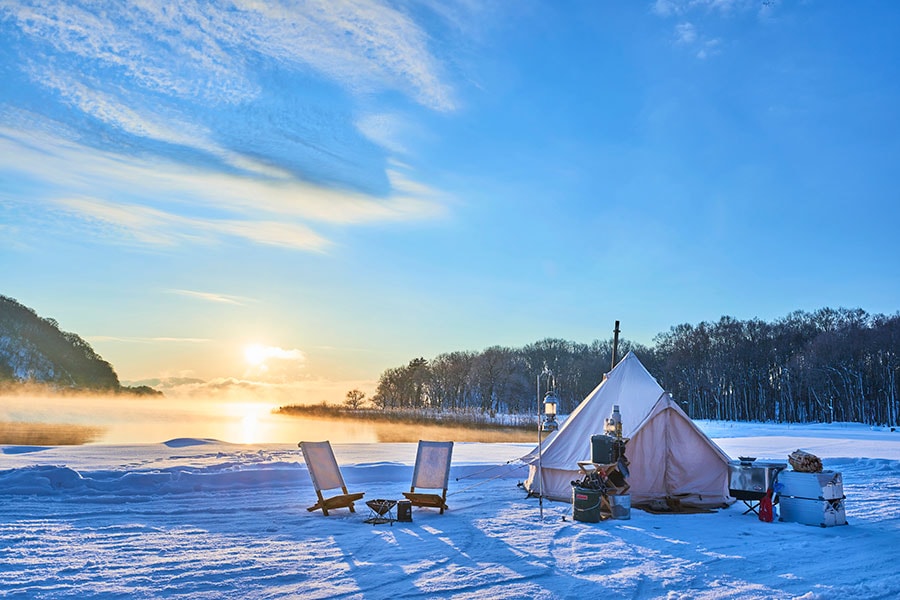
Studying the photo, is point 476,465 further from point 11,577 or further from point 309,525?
point 11,577

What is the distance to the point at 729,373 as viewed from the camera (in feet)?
189

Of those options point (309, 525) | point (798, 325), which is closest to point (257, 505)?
point (309, 525)

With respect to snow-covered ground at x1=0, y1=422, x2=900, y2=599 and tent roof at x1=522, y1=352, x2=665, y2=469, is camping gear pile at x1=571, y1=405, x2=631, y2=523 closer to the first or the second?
snow-covered ground at x1=0, y1=422, x2=900, y2=599

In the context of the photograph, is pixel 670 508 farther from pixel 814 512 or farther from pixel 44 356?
pixel 44 356

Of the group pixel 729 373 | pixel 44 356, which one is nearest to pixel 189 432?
pixel 729 373

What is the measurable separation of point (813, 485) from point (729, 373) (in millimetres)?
52872

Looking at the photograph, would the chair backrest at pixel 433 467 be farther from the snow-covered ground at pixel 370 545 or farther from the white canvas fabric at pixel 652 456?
the white canvas fabric at pixel 652 456

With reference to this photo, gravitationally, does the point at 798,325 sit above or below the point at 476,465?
above

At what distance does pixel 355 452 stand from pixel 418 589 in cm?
1099

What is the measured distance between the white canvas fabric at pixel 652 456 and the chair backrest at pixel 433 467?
1.59m

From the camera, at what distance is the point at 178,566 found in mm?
5930

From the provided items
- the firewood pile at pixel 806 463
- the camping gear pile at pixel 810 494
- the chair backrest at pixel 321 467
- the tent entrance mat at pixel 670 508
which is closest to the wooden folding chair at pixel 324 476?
the chair backrest at pixel 321 467

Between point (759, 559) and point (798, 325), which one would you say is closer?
point (759, 559)

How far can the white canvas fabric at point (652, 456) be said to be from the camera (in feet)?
34.3
